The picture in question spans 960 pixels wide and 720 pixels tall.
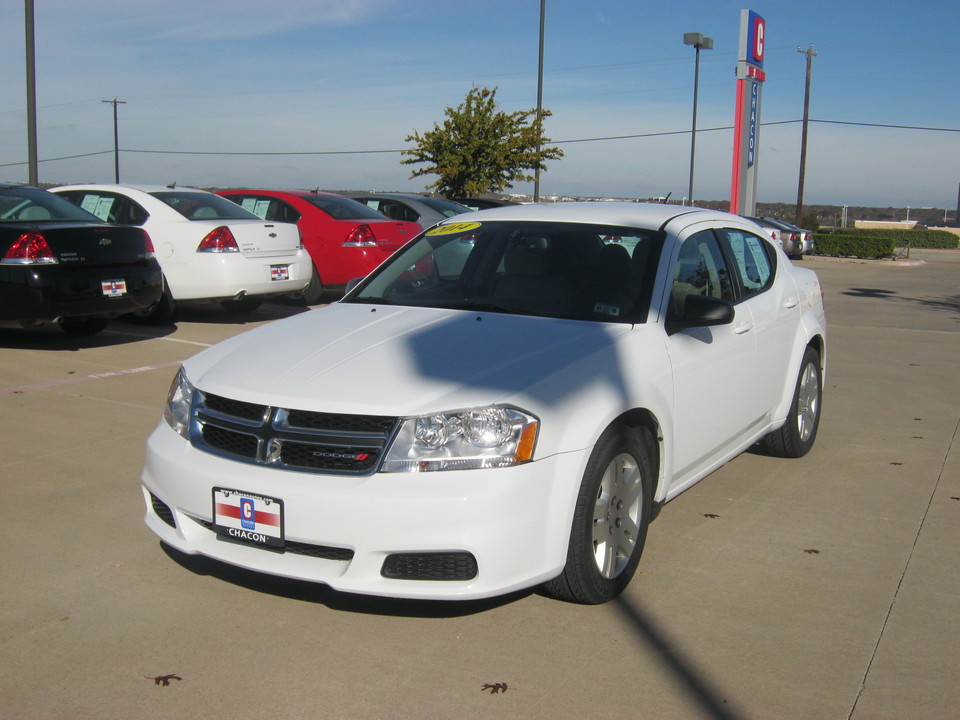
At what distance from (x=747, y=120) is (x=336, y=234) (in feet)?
35.4

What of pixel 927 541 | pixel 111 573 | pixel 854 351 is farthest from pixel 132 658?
pixel 854 351

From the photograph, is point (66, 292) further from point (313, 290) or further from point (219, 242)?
point (313, 290)

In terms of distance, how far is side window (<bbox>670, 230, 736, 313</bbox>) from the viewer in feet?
15.5

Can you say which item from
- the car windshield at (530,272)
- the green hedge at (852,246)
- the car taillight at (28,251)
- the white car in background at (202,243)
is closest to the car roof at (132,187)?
the white car in background at (202,243)

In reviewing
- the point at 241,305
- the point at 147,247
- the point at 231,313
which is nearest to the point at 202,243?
the point at 147,247

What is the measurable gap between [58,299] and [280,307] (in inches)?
175

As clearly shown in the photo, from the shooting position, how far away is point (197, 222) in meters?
10.5

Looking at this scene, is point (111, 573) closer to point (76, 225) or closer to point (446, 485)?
point (446, 485)

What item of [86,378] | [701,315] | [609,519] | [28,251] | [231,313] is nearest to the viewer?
[609,519]

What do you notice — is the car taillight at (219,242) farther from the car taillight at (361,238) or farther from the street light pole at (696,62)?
the street light pole at (696,62)

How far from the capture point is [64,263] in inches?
341

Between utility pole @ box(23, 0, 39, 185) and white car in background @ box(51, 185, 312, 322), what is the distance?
4.39 m

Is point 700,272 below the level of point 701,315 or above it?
above

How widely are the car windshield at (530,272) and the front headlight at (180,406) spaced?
1.22 meters
